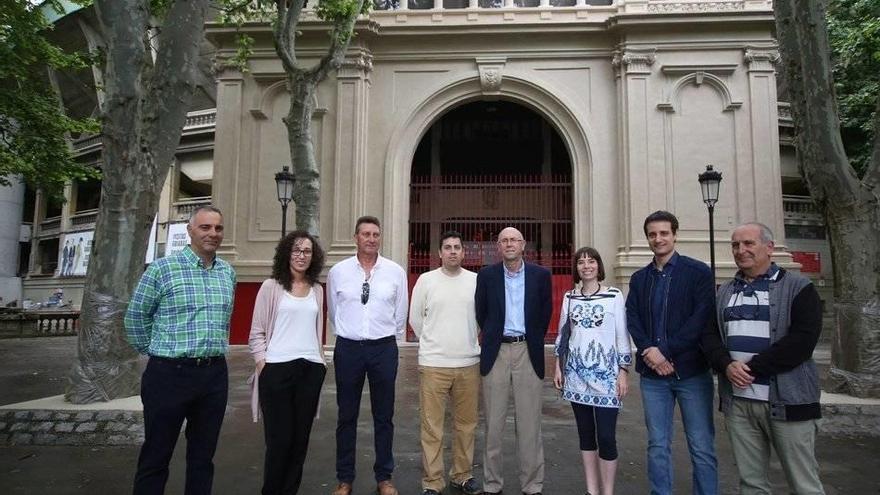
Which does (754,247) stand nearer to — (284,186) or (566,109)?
(284,186)

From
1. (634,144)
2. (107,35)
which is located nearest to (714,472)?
(107,35)

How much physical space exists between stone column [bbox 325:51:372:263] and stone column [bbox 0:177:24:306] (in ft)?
82.7

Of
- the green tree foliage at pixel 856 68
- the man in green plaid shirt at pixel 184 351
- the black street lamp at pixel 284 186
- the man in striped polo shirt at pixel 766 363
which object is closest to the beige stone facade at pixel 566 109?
the green tree foliage at pixel 856 68

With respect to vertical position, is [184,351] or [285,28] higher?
[285,28]

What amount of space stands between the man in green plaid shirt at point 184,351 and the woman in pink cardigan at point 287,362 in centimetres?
26

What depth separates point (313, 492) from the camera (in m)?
3.96

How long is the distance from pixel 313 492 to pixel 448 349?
1.49 meters

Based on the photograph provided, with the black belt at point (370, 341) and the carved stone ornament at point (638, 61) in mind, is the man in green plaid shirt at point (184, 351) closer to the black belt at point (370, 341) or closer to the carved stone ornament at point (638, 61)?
the black belt at point (370, 341)

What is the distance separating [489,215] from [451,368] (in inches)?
409

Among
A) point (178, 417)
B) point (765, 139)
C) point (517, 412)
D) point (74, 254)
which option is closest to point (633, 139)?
point (765, 139)

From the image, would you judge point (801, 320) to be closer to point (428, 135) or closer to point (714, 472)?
point (714, 472)

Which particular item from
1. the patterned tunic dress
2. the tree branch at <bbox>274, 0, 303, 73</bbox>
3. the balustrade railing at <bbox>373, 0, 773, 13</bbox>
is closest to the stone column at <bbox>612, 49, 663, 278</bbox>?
the balustrade railing at <bbox>373, 0, 773, 13</bbox>

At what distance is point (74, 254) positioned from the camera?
26.7m

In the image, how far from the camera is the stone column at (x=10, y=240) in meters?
28.8
